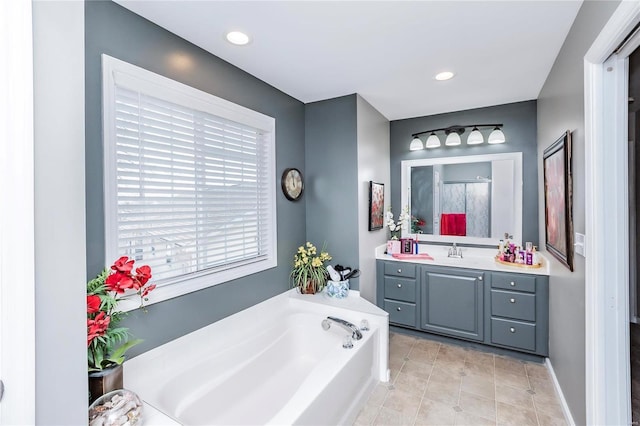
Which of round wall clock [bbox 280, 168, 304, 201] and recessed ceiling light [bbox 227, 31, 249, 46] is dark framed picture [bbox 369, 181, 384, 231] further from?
recessed ceiling light [bbox 227, 31, 249, 46]

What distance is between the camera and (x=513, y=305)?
2.77 m

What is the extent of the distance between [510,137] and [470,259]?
4.67 ft

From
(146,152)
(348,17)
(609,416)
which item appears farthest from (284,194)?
(609,416)

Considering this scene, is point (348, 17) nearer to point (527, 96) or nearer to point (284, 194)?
point (284, 194)

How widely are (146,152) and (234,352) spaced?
1.50 m

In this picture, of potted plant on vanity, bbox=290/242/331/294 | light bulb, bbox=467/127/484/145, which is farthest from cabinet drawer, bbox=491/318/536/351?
light bulb, bbox=467/127/484/145

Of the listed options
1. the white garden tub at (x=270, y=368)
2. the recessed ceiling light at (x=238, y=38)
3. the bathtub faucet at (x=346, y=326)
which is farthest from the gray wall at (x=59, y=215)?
the bathtub faucet at (x=346, y=326)

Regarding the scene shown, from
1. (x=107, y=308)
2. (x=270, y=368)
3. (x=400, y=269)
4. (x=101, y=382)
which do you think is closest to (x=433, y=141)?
(x=400, y=269)

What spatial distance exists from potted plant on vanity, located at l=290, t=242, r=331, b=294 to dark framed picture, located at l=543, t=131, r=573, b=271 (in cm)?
189

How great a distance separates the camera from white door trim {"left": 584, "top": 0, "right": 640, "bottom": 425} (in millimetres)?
1391

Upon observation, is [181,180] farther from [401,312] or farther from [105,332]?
[401,312]

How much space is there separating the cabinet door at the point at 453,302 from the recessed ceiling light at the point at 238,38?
2.71m

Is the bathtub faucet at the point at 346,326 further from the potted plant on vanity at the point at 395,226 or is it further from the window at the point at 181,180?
the potted plant on vanity at the point at 395,226

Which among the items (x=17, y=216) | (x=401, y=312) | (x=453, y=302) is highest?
(x=17, y=216)
